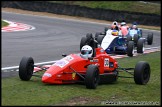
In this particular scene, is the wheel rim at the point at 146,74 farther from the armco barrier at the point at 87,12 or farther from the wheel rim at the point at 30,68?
the armco barrier at the point at 87,12

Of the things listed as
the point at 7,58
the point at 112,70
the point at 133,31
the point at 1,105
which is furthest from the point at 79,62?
the point at 133,31

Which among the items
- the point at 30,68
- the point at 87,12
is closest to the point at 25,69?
the point at 30,68

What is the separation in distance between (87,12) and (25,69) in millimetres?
33670

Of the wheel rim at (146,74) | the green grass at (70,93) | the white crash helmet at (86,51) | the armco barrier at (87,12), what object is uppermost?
the armco barrier at (87,12)

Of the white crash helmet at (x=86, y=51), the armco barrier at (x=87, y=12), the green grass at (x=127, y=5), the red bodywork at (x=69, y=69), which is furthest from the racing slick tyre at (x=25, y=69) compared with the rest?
the green grass at (x=127, y=5)

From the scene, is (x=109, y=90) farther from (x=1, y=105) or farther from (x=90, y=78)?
(x=1, y=105)

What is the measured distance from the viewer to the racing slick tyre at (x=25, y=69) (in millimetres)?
10023

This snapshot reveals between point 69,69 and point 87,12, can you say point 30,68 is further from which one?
point 87,12

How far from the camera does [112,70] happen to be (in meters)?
11.1

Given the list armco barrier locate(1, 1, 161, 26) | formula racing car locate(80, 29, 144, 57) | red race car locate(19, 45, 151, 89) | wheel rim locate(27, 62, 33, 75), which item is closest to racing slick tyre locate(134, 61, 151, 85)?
red race car locate(19, 45, 151, 89)

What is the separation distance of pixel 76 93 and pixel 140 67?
228cm

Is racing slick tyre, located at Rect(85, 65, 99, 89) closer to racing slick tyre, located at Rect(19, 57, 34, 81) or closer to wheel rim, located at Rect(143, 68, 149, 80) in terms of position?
racing slick tyre, located at Rect(19, 57, 34, 81)

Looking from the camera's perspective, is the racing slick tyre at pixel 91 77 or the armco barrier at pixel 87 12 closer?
the racing slick tyre at pixel 91 77

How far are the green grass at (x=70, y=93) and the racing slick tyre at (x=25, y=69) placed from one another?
13 centimetres
